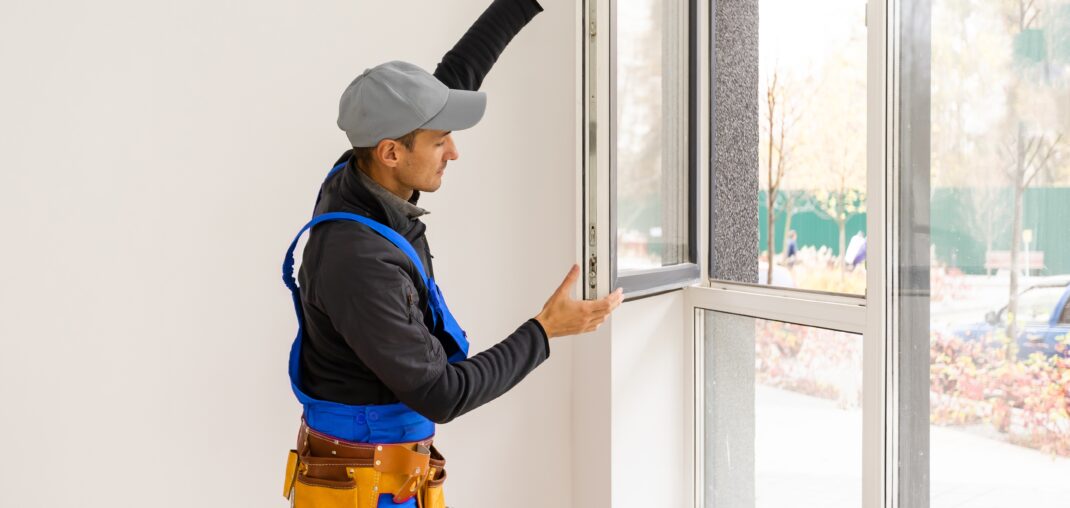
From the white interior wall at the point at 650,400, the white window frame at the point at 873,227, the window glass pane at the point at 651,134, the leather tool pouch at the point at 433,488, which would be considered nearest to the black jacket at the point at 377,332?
the leather tool pouch at the point at 433,488

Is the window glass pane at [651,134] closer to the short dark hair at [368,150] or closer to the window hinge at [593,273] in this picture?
the window hinge at [593,273]

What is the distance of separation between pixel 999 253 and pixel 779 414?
665 mm

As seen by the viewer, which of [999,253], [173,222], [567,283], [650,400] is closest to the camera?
[999,253]

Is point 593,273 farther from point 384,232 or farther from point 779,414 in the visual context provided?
point 779,414

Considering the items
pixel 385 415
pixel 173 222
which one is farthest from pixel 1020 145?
pixel 173 222

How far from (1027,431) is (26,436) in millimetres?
1903

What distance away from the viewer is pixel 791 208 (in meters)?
1.83

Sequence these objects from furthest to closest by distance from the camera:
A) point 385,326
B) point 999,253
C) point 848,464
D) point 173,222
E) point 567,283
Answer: point 173,222 → point 848,464 → point 567,283 → point 999,253 → point 385,326

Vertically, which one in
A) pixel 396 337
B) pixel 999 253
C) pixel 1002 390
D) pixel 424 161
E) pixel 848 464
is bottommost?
pixel 848 464

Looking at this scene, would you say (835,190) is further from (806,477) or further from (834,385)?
(806,477)

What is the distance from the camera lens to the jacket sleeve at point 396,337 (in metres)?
1.24

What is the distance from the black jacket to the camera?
48.8 inches

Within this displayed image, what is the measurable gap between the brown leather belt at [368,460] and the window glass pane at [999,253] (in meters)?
0.92

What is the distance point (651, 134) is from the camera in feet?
6.15
